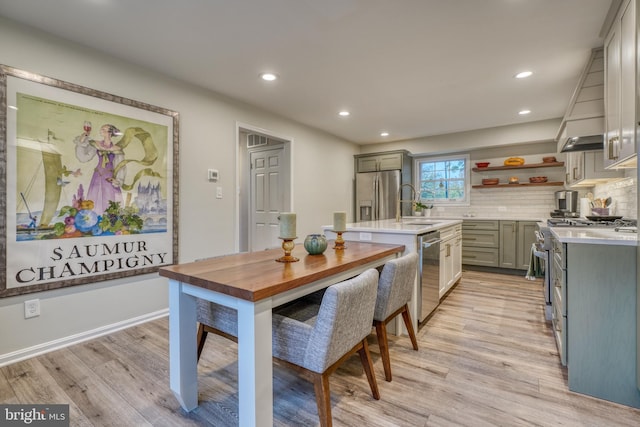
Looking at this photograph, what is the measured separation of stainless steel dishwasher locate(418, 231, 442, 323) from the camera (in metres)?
2.55

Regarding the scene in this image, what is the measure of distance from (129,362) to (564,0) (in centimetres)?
374

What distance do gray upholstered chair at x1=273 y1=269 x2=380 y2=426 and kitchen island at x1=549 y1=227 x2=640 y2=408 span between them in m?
1.23

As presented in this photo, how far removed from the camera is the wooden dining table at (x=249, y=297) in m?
1.18

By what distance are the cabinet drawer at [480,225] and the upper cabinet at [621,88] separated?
2.71 metres

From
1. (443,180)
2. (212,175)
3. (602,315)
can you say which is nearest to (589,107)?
(602,315)

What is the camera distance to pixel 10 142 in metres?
2.05

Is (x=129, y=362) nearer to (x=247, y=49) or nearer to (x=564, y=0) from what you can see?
(x=247, y=49)

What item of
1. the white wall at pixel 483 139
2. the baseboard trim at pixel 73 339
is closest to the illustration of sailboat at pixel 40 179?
the baseboard trim at pixel 73 339

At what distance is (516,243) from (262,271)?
4473 mm

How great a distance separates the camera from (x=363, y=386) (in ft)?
5.88

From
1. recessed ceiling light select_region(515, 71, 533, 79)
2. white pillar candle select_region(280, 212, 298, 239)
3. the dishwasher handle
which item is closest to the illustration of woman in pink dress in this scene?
white pillar candle select_region(280, 212, 298, 239)

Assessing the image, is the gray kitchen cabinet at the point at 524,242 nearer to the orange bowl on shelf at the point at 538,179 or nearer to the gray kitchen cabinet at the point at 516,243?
the gray kitchen cabinet at the point at 516,243

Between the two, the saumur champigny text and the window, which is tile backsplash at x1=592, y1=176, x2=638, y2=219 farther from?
the saumur champigny text

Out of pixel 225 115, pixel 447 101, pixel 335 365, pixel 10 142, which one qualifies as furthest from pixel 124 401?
pixel 447 101
